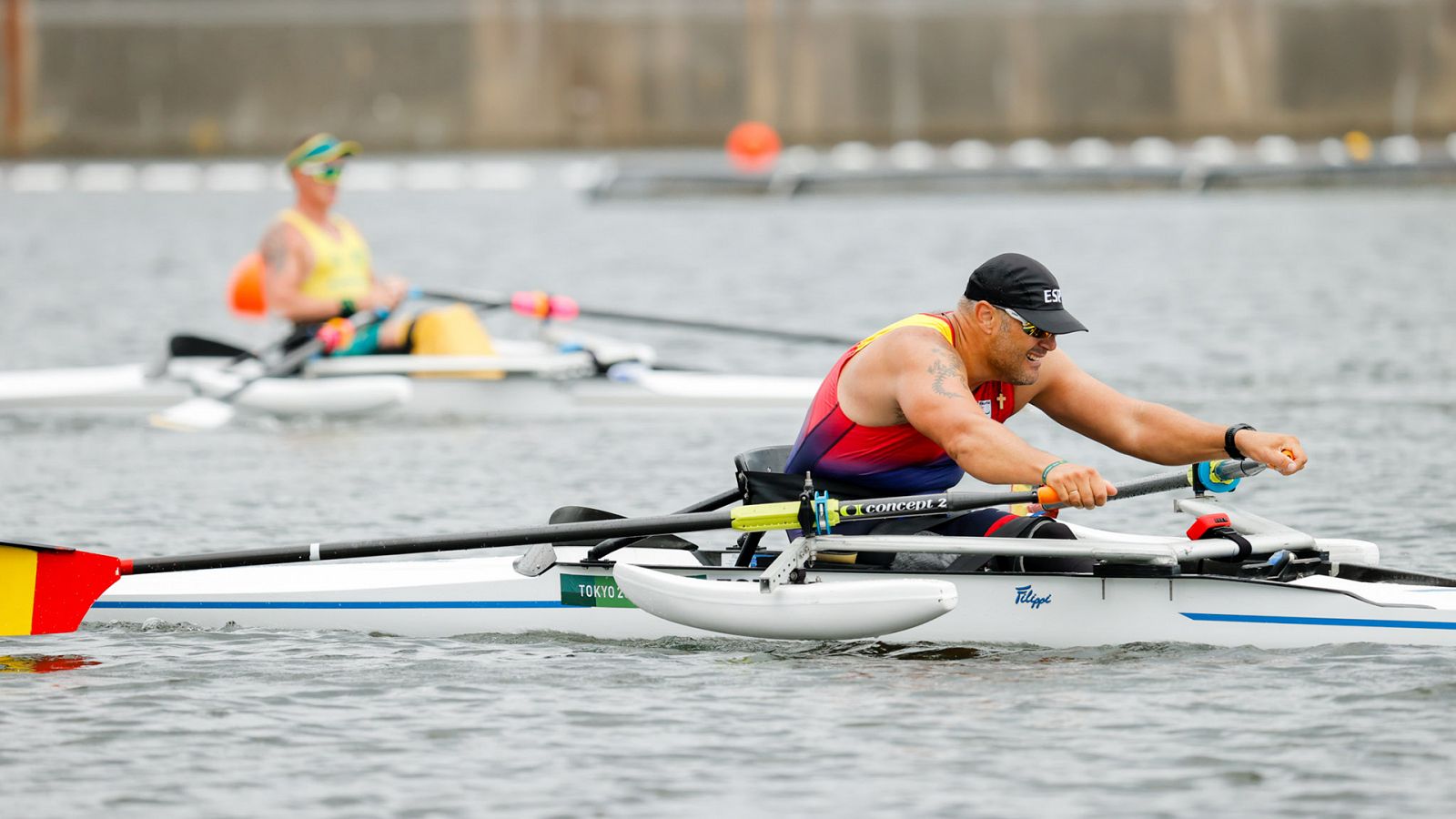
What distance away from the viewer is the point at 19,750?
675 cm

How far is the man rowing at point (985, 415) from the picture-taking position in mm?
6953

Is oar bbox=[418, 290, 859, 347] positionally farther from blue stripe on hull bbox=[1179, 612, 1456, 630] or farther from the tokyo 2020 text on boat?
blue stripe on hull bbox=[1179, 612, 1456, 630]

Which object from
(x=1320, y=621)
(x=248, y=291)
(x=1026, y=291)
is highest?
(x=248, y=291)

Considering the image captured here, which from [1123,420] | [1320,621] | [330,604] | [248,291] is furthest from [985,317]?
[248,291]

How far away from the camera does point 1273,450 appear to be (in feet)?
23.4

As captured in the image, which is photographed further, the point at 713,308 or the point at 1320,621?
the point at 713,308

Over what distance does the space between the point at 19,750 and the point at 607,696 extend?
1.88m

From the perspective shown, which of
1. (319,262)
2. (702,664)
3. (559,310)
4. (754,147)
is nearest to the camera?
(702,664)

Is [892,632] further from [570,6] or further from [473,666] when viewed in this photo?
[570,6]

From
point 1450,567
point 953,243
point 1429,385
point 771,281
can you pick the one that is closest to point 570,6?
point 953,243

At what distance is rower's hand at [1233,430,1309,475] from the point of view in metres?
7.07

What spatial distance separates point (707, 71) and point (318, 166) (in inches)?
1340

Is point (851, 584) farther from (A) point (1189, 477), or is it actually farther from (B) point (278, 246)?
(B) point (278, 246)

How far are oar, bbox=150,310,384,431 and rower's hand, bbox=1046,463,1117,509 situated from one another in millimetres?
7418
